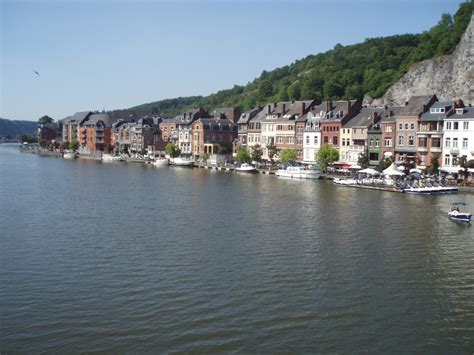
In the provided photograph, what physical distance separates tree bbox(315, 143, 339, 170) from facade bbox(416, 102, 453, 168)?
39.3 feet

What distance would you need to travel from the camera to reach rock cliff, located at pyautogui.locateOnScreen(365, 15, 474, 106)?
74.3 metres

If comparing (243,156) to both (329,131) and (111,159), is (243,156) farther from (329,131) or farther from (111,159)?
(111,159)

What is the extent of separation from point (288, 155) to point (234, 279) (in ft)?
205

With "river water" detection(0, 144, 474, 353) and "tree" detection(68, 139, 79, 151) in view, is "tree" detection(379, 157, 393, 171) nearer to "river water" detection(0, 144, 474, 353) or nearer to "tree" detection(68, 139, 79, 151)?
"river water" detection(0, 144, 474, 353)

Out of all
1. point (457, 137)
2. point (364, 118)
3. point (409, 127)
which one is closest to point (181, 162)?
point (364, 118)

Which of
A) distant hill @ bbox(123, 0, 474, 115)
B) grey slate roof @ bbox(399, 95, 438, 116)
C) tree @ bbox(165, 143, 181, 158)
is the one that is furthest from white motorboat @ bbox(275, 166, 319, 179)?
tree @ bbox(165, 143, 181, 158)

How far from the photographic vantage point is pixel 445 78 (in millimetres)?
79188

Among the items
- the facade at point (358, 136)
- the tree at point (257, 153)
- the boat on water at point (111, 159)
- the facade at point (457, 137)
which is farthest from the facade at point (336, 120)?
the boat on water at point (111, 159)

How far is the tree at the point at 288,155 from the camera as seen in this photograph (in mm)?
85438

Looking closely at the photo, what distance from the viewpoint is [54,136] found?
650 feet

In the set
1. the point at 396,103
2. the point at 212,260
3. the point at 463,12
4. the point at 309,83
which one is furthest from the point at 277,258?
the point at 309,83

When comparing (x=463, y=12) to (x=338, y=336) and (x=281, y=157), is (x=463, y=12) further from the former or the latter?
(x=338, y=336)

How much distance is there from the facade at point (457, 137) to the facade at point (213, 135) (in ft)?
166

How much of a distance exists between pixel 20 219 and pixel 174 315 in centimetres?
2229
